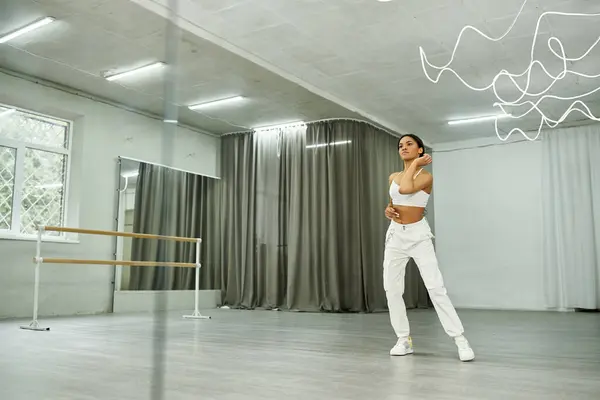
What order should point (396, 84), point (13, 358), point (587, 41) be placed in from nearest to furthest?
point (13, 358) → point (587, 41) → point (396, 84)

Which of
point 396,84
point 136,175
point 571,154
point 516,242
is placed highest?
point 396,84

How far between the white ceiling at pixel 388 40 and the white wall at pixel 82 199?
2072 millimetres

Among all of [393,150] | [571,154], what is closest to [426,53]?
[393,150]

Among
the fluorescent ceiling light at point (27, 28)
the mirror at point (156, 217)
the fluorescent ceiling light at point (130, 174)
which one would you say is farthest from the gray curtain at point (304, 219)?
the fluorescent ceiling light at point (27, 28)

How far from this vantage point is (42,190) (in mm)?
5719

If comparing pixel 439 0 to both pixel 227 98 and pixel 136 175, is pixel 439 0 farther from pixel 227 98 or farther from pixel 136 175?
pixel 136 175

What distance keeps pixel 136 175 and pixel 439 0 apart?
4116mm

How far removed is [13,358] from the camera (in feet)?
8.50

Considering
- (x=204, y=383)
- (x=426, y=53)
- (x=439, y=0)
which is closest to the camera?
(x=204, y=383)

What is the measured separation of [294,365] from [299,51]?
3.68m

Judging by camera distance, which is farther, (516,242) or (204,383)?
(516,242)

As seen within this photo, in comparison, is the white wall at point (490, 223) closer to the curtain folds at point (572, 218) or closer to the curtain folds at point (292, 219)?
the curtain folds at point (572, 218)

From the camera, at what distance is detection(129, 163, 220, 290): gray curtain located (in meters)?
6.55

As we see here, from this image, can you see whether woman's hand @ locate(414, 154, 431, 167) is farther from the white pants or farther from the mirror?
the mirror
